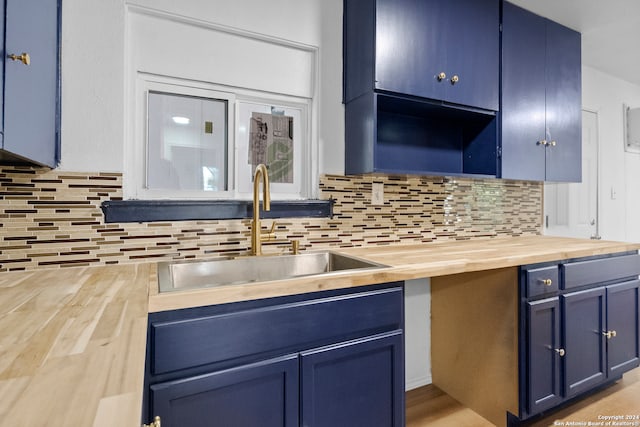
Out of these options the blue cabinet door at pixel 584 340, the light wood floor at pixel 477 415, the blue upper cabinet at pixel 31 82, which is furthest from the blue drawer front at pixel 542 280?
the blue upper cabinet at pixel 31 82

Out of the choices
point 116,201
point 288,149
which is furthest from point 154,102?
point 288,149

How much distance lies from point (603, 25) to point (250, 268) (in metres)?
2.78

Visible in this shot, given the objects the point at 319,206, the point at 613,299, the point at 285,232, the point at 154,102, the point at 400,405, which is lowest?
the point at 400,405

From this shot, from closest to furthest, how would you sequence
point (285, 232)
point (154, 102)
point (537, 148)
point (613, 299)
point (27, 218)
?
point (27, 218)
point (154, 102)
point (285, 232)
point (613, 299)
point (537, 148)

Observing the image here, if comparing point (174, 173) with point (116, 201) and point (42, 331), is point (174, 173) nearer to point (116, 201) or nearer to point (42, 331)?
point (116, 201)

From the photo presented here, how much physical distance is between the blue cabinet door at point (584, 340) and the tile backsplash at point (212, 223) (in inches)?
26.7

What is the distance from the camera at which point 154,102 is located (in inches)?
59.2

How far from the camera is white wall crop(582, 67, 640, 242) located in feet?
9.82

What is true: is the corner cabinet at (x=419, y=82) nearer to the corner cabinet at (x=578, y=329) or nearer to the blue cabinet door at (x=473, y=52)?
the blue cabinet door at (x=473, y=52)

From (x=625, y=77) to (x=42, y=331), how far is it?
4.46 metres

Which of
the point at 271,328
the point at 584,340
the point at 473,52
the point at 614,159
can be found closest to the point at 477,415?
the point at 584,340

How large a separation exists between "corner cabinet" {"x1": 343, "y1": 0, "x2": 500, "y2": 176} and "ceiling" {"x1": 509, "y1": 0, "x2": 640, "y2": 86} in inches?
18.6

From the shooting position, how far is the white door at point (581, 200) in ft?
8.95

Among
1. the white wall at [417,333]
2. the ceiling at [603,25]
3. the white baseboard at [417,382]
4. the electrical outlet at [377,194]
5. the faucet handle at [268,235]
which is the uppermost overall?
the ceiling at [603,25]
